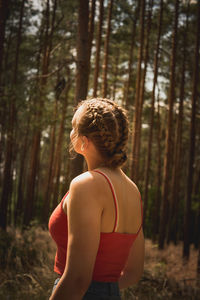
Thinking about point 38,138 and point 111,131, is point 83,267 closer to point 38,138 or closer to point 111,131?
point 111,131

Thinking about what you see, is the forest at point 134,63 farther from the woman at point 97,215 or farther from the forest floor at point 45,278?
the woman at point 97,215

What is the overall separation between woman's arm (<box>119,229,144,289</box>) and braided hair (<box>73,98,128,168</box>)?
498mm

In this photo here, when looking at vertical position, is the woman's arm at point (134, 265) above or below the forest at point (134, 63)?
below

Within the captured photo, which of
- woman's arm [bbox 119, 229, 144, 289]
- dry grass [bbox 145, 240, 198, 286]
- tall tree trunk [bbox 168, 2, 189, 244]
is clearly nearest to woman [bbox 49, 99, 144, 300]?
woman's arm [bbox 119, 229, 144, 289]

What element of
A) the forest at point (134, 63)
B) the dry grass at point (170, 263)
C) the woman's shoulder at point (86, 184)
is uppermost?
the forest at point (134, 63)

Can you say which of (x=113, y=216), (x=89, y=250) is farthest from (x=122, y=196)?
(x=89, y=250)

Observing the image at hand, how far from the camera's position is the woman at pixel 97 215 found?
123cm

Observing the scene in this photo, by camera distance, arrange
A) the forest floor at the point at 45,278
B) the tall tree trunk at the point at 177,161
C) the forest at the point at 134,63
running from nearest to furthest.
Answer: the forest floor at the point at 45,278
the forest at the point at 134,63
the tall tree trunk at the point at 177,161

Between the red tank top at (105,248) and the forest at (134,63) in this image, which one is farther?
the forest at (134,63)

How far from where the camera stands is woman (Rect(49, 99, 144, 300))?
1.23 metres

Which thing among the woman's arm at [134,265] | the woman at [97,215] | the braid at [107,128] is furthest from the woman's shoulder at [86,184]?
the woman's arm at [134,265]

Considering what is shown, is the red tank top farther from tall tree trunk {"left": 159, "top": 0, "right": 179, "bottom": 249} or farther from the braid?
tall tree trunk {"left": 159, "top": 0, "right": 179, "bottom": 249}

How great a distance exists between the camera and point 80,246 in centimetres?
122

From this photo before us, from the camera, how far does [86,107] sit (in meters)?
1.49
